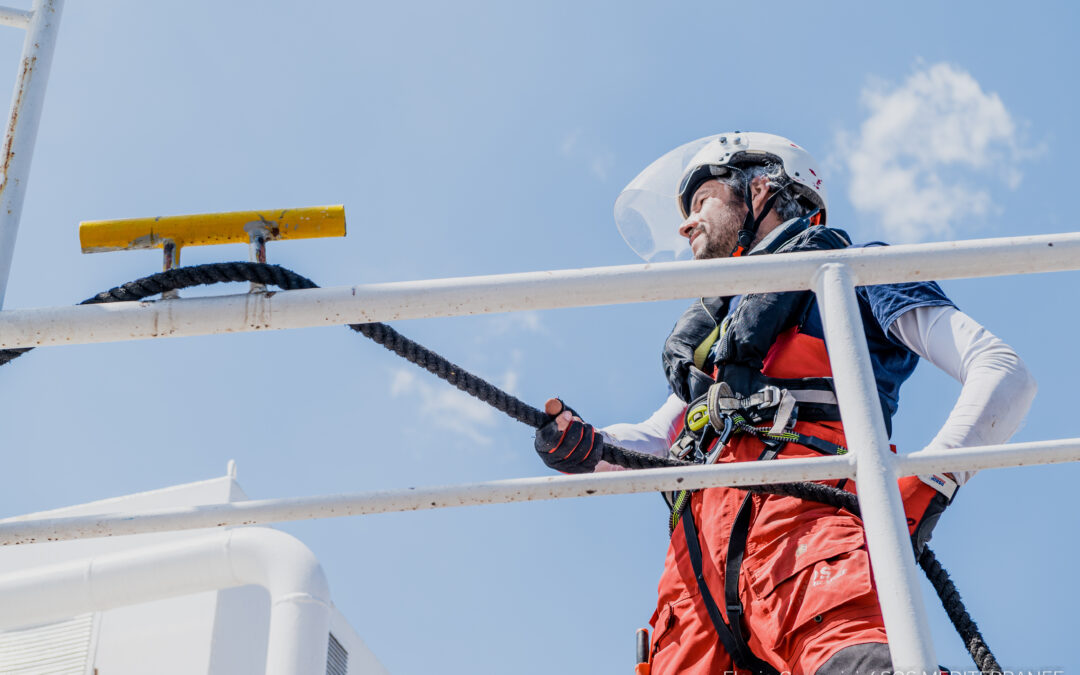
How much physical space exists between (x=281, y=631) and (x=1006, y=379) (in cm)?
298

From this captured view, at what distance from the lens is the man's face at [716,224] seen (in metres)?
3.21

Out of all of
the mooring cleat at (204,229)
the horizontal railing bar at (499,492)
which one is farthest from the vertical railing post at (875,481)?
the mooring cleat at (204,229)

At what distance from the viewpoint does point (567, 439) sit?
105 inches

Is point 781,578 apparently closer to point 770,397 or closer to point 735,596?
point 735,596

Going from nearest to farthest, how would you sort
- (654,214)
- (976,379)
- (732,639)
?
(976,379) → (732,639) → (654,214)

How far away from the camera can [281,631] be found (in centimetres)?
427

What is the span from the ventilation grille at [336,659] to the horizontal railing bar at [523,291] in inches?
210

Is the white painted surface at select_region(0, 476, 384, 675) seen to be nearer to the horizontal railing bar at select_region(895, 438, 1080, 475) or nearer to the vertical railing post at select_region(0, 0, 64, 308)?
the vertical railing post at select_region(0, 0, 64, 308)

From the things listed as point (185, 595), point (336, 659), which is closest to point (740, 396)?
point (185, 595)

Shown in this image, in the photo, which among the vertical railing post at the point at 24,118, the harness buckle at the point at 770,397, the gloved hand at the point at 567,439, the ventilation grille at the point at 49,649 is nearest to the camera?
the vertical railing post at the point at 24,118

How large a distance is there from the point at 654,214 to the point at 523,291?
239cm

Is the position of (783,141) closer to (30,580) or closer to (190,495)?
(30,580)

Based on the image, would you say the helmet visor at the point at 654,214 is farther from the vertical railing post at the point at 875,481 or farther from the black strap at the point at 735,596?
the vertical railing post at the point at 875,481

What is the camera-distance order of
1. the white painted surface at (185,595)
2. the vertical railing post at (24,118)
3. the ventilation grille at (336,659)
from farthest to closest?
the ventilation grille at (336,659) < the white painted surface at (185,595) < the vertical railing post at (24,118)
